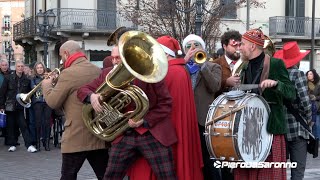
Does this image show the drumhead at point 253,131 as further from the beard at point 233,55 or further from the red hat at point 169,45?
the beard at point 233,55

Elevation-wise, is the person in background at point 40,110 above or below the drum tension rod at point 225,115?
below

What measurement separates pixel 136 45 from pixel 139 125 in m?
0.70

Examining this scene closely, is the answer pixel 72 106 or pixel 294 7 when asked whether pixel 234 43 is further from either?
pixel 294 7

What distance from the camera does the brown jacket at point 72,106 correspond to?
6.33 meters

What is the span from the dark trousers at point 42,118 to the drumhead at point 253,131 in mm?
7683

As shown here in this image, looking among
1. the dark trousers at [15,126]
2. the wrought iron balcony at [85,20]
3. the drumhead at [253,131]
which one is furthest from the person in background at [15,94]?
the wrought iron balcony at [85,20]

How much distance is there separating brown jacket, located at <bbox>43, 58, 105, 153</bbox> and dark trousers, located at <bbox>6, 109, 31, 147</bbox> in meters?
6.52

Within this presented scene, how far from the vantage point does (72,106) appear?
6.40 m

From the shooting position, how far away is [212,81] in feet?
21.0

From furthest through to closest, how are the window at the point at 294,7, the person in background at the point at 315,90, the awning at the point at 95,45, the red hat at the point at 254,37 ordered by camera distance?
the window at the point at 294,7 < the awning at the point at 95,45 < the person in background at the point at 315,90 < the red hat at the point at 254,37

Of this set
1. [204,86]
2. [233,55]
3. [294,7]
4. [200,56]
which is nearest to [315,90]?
[233,55]

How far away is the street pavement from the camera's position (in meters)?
9.40

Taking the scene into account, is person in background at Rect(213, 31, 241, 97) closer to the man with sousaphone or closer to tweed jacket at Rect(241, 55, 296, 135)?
tweed jacket at Rect(241, 55, 296, 135)

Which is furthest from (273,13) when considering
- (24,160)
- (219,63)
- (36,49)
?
(219,63)
